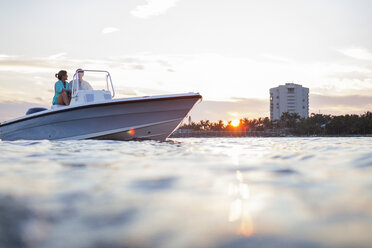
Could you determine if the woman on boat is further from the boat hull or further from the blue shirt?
the boat hull

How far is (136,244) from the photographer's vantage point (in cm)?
87

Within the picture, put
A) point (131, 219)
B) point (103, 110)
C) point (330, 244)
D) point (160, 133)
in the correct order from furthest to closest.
→ point (160, 133) < point (103, 110) < point (131, 219) < point (330, 244)

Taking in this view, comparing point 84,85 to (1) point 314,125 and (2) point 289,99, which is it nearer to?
(1) point 314,125

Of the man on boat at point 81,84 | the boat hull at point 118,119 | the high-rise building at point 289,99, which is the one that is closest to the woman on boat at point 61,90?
the man on boat at point 81,84

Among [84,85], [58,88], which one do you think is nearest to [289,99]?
[84,85]

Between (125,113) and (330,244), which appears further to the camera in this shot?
(125,113)

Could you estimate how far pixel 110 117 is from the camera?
8.46 meters

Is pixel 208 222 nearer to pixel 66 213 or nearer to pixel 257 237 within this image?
pixel 257 237

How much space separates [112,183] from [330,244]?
1147 millimetres

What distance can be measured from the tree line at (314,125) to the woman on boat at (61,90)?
92.8m

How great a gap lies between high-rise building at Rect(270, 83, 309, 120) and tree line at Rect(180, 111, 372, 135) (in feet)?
120

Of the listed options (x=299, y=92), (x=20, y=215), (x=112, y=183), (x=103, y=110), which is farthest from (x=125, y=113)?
(x=299, y=92)

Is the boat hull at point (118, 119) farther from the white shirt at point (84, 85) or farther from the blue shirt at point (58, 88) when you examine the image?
the white shirt at point (84, 85)

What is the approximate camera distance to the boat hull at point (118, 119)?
8328mm
